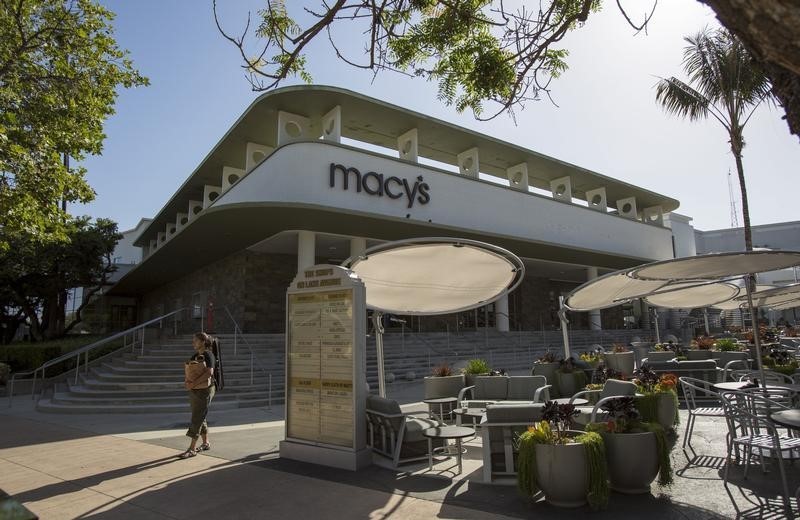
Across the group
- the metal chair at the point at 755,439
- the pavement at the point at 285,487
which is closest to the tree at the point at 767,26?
the pavement at the point at 285,487

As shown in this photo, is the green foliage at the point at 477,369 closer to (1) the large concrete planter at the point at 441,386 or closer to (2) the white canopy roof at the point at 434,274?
(1) the large concrete planter at the point at 441,386

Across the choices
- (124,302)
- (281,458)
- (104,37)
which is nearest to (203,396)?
(281,458)

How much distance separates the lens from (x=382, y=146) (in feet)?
75.4

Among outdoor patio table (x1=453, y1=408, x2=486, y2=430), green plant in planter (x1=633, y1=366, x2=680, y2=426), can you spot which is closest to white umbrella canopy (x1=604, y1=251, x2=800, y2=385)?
green plant in planter (x1=633, y1=366, x2=680, y2=426)

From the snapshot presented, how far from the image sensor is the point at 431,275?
7938mm

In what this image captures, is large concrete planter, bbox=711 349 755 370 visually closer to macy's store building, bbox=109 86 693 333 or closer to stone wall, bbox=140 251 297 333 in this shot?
macy's store building, bbox=109 86 693 333

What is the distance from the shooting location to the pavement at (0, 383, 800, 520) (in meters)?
4.44

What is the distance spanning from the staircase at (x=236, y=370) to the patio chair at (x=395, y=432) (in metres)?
4.61

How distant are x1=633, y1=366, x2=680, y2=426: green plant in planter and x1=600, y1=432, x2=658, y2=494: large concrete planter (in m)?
2.24

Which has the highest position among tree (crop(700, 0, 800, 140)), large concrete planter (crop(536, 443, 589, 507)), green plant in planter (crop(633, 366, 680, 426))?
tree (crop(700, 0, 800, 140))

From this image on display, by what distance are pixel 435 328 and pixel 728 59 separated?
1708cm

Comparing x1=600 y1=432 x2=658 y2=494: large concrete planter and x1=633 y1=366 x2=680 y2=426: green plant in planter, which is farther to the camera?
x1=633 y1=366 x2=680 y2=426: green plant in planter

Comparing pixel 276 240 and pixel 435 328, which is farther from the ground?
pixel 276 240

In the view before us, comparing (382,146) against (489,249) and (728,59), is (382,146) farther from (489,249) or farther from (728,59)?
(489,249)
